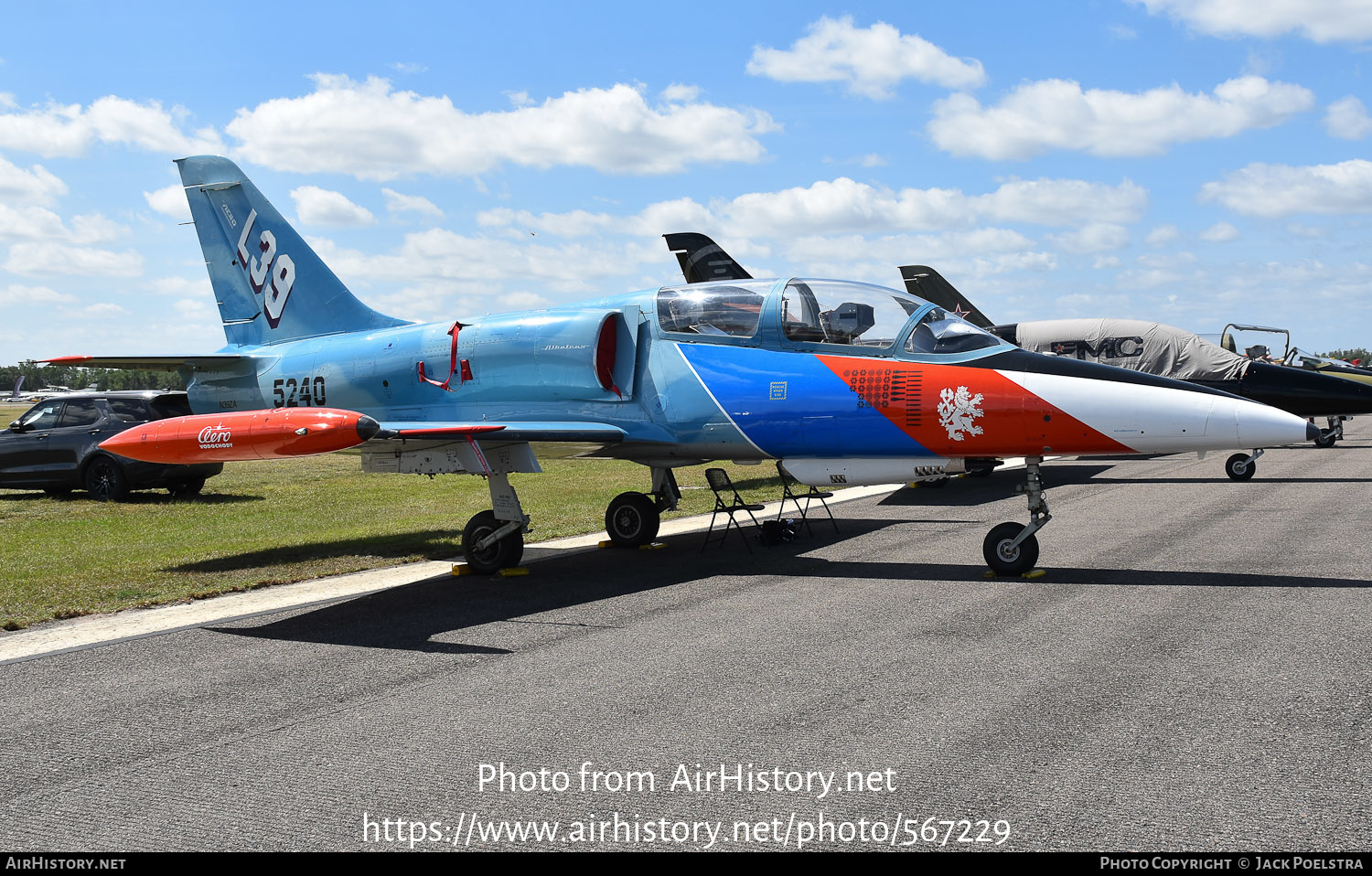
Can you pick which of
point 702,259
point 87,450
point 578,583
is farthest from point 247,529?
point 702,259

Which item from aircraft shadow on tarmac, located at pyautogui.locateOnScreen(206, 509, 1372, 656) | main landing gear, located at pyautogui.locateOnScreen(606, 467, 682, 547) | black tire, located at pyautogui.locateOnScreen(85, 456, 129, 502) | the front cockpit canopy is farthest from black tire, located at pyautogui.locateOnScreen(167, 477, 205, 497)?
the front cockpit canopy

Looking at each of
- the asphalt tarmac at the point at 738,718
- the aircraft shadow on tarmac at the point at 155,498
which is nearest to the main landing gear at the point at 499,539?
the asphalt tarmac at the point at 738,718

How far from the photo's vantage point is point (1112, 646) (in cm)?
677

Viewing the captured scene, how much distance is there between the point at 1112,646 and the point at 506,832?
4.41 meters

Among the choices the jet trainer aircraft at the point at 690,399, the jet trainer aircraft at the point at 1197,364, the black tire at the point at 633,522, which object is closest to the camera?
the jet trainer aircraft at the point at 690,399

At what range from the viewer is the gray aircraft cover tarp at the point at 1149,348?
2047cm

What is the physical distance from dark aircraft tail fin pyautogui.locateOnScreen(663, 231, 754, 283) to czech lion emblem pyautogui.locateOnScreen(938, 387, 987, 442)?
727 inches

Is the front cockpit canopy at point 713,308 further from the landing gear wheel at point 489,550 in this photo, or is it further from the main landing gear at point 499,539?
the landing gear wheel at point 489,550

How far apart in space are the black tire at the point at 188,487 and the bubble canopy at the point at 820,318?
12.2 meters

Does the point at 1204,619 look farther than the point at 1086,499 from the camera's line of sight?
Answer: No

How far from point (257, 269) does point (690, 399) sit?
6.76 metres

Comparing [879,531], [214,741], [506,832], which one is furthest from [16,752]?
[879,531]

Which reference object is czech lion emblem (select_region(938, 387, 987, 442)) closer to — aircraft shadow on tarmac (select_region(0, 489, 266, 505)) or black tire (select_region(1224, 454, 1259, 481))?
black tire (select_region(1224, 454, 1259, 481))
